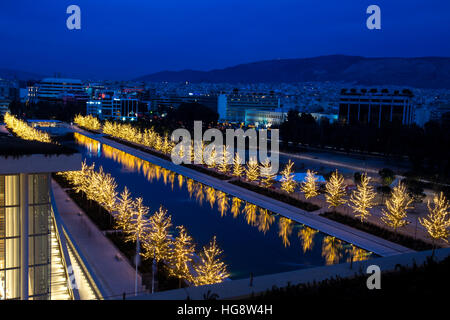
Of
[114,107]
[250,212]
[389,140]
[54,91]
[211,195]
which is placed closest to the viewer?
[250,212]

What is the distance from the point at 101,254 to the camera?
10.3m

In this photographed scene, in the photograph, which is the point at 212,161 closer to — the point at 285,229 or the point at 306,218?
the point at 306,218

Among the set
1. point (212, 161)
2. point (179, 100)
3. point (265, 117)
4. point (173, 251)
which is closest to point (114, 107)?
point (179, 100)

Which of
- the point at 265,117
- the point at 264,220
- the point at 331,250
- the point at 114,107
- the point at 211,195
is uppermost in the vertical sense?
the point at 114,107

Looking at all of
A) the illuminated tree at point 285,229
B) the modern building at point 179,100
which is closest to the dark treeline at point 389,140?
the illuminated tree at point 285,229

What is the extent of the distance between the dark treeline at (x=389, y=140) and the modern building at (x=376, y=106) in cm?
920

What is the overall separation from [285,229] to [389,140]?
69.4 ft

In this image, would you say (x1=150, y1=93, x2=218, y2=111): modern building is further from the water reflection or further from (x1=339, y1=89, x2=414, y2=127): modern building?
the water reflection

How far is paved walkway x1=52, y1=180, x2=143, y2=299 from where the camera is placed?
8758 millimetres

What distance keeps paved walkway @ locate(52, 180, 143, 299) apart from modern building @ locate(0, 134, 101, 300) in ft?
5.29

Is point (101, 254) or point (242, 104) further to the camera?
point (242, 104)

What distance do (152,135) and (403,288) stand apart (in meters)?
28.3

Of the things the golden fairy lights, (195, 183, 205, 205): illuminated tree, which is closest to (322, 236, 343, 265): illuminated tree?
(195, 183, 205, 205): illuminated tree
